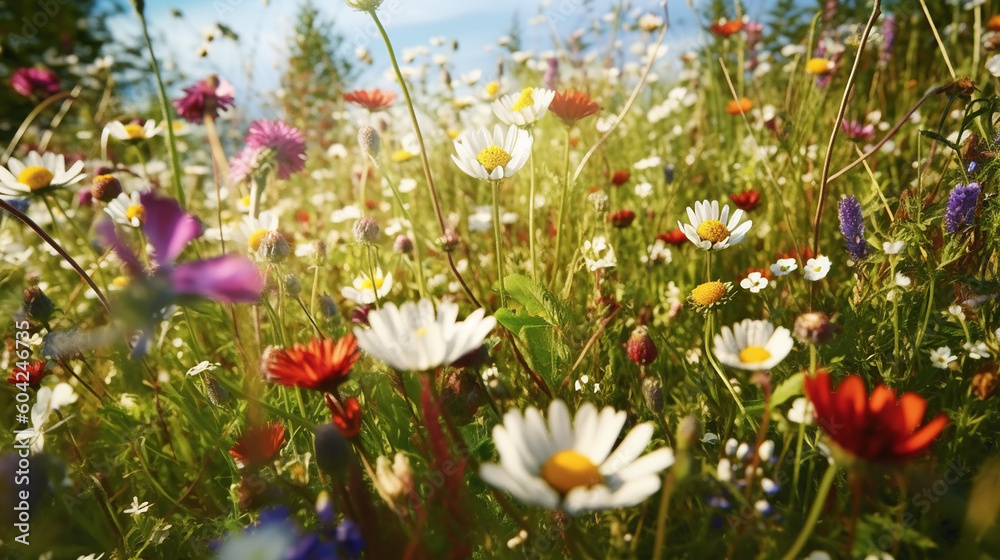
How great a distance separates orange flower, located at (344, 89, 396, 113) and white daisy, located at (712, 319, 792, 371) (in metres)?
1.00

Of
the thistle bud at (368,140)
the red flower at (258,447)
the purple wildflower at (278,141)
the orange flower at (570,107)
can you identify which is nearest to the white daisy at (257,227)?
the purple wildflower at (278,141)

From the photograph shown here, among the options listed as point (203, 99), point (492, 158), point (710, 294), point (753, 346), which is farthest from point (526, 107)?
point (203, 99)

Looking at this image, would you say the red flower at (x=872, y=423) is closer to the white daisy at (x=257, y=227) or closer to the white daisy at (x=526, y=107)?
the white daisy at (x=526, y=107)

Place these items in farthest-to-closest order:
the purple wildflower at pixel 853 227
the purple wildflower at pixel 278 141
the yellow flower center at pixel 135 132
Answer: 1. the yellow flower center at pixel 135 132
2. the purple wildflower at pixel 278 141
3. the purple wildflower at pixel 853 227

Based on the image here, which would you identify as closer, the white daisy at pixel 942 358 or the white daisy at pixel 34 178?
the white daisy at pixel 942 358

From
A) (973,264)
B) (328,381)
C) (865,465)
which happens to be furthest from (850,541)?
(973,264)

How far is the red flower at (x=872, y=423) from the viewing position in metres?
0.43

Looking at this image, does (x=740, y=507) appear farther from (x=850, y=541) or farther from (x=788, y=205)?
(x=788, y=205)

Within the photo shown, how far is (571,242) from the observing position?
1.62 metres

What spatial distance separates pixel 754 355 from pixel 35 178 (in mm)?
1263

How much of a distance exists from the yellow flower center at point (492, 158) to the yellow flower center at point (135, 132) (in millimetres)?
983

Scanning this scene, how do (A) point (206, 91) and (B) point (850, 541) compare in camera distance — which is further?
(A) point (206, 91)

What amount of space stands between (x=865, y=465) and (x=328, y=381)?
19.5 inches

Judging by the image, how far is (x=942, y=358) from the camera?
2.55 ft
